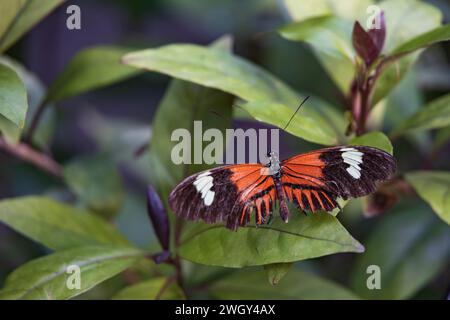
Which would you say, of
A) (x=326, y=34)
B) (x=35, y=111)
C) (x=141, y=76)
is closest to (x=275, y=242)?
(x=326, y=34)

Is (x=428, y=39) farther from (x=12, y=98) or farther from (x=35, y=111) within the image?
(x=35, y=111)

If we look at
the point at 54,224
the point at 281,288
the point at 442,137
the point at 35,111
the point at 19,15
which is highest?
the point at 19,15

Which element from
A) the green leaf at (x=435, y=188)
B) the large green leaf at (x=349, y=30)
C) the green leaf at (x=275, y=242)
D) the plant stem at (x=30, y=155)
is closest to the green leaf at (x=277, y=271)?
the green leaf at (x=275, y=242)

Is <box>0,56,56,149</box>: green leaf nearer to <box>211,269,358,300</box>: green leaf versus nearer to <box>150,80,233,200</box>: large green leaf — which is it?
<box>150,80,233,200</box>: large green leaf

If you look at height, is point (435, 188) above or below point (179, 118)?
below

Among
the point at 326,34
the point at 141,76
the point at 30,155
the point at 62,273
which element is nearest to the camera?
the point at 62,273

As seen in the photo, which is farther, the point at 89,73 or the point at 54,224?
the point at 89,73

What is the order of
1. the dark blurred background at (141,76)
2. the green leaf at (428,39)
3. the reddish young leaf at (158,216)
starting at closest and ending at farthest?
the green leaf at (428,39) → the reddish young leaf at (158,216) → the dark blurred background at (141,76)

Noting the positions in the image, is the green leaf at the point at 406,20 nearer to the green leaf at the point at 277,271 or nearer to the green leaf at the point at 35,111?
the green leaf at the point at 277,271
